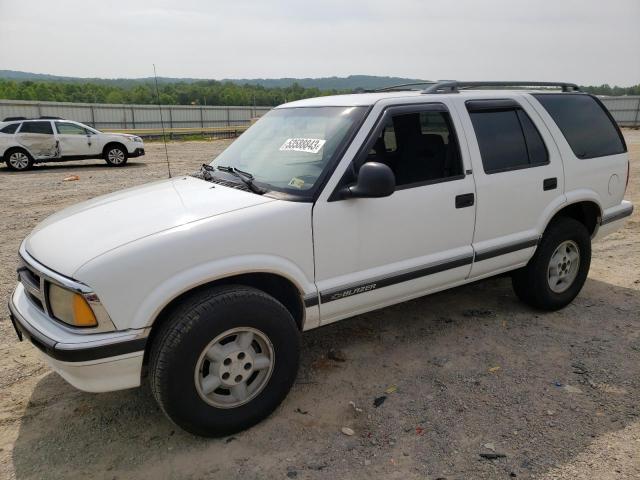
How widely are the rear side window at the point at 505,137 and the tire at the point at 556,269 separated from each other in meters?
0.68

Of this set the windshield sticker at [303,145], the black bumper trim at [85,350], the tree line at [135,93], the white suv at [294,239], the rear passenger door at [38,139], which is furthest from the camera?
the tree line at [135,93]

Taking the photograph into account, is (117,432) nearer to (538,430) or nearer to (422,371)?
(422,371)

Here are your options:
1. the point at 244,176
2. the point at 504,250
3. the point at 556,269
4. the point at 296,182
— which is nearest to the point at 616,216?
the point at 556,269

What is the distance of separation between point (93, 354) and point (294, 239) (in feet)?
3.97

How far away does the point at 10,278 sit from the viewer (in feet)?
17.2

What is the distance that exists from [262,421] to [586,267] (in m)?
3.31

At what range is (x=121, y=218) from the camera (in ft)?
9.53

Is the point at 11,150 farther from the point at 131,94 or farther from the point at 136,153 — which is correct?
the point at 131,94

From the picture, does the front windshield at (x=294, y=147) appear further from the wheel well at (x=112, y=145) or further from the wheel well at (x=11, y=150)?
the wheel well at (x=112, y=145)

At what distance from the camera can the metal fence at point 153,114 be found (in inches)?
1251

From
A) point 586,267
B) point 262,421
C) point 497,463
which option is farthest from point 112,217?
point 586,267

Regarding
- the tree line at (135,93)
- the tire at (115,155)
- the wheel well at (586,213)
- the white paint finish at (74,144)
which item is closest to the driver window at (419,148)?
the wheel well at (586,213)

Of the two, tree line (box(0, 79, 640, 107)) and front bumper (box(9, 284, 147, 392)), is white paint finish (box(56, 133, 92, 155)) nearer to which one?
front bumper (box(9, 284, 147, 392))

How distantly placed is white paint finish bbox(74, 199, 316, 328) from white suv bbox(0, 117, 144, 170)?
14617mm
